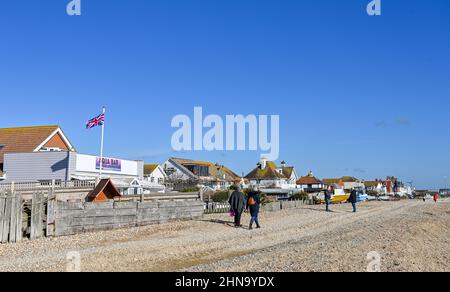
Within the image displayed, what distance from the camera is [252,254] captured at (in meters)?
12.5

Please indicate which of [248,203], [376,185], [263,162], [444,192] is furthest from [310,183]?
[444,192]

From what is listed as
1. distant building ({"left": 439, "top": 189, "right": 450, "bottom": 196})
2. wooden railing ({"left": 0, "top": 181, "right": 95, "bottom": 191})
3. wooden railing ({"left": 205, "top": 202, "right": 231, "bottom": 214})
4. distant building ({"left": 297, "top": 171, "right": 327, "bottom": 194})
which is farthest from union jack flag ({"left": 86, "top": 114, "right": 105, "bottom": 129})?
distant building ({"left": 439, "top": 189, "right": 450, "bottom": 196})

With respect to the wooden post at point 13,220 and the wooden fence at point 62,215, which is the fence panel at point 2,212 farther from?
the wooden post at point 13,220

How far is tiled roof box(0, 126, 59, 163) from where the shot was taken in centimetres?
4547

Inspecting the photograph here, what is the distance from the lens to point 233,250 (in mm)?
13531

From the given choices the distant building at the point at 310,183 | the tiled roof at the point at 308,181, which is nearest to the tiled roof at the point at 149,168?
the distant building at the point at 310,183

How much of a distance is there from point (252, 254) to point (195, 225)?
29.1 ft

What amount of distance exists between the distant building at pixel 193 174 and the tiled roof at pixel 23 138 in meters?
29.4

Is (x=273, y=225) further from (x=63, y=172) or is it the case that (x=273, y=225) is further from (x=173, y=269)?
(x=63, y=172)

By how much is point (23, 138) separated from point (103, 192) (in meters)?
25.7

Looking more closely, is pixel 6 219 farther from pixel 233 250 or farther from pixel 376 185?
pixel 376 185

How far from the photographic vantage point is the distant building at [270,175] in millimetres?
92000

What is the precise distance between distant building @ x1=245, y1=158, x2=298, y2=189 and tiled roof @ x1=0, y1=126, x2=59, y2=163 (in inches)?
1927

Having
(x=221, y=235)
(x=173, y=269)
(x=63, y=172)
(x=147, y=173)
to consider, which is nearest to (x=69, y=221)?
(x=221, y=235)
